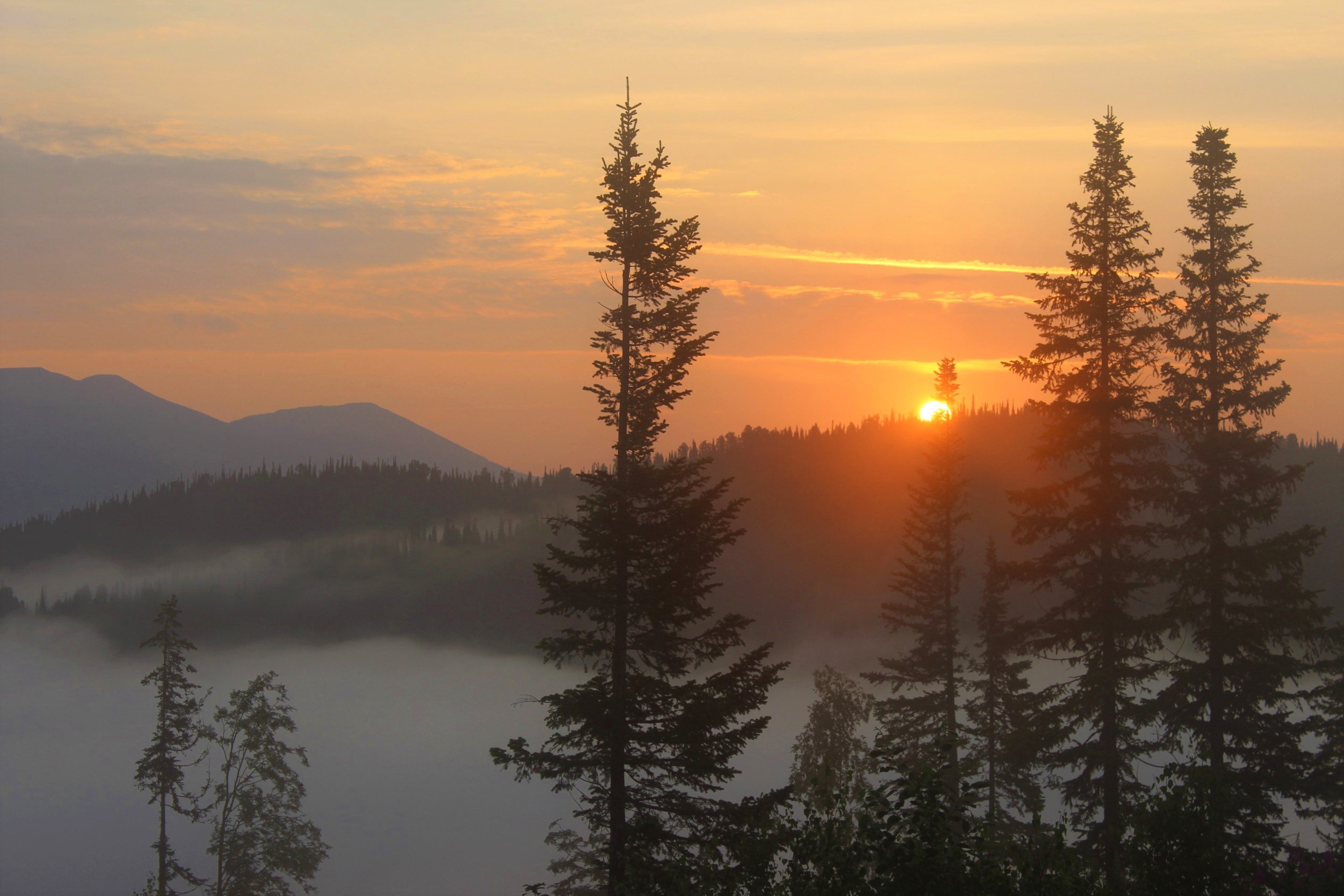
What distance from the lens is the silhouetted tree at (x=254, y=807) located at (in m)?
57.4

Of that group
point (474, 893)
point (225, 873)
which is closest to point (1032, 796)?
point (225, 873)

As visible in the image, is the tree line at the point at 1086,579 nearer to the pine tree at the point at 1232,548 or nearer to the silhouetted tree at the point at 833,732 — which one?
the pine tree at the point at 1232,548

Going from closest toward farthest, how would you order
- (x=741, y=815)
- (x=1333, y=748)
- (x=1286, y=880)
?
(x=1286, y=880)
(x=741, y=815)
(x=1333, y=748)

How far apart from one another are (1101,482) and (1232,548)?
11.9 ft

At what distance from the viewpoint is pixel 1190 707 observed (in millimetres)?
25297

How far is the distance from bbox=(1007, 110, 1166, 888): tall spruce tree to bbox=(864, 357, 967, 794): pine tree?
14614mm

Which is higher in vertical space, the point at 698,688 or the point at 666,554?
the point at 666,554

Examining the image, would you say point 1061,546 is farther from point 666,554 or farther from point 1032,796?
point 1032,796

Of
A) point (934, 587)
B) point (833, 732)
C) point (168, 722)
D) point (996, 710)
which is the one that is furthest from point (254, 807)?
point (996, 710)

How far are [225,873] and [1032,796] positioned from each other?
43.1 metres

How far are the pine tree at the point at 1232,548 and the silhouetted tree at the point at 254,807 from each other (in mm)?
46543

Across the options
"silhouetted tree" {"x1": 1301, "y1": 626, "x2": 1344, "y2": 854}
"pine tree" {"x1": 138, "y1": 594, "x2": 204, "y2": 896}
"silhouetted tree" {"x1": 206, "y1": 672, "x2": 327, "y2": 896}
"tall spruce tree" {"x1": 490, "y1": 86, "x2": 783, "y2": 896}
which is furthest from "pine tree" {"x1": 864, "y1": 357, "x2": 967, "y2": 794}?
"silhouetted tree" {"x1": 206, "y1": 672, "x2": 327, "y2": 896}

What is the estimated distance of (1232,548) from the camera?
988 inches

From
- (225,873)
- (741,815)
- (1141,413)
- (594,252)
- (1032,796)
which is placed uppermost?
(594,252)
